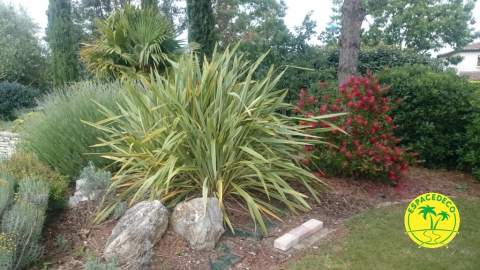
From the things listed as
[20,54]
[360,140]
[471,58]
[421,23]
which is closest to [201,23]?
[360,140]

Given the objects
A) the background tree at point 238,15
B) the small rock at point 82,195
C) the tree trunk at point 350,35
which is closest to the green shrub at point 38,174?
the small rock at point 82,195

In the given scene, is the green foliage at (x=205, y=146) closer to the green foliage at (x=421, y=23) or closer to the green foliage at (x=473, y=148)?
the green foliage at (x=473, y=148)

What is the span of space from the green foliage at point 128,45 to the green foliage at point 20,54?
5958 mm

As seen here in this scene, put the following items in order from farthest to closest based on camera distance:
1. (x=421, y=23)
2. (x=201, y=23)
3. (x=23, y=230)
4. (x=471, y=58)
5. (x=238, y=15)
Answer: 1. (x=471, y=58)
2. (x=421, y=23)
3. (x=238, y=15)
4. (x=201, y=23)
5. (x=23, y=230)

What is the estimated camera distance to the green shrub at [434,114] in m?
5.07

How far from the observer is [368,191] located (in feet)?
13.3

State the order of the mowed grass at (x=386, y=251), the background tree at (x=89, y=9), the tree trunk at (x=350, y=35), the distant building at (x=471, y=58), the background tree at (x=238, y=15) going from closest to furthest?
the mowed grass at (x=386, y=251)
the tree trunk at (x=350, y=35)
the background tree at (x=238, y=15)
the background tree at (x=89, y=9)
the distant building at (x=471, y=58)

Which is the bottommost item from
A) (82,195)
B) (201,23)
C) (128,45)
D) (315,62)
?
(82,195)

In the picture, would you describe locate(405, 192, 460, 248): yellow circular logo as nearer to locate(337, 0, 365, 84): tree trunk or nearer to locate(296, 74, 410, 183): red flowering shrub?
locate(296, 74, 410, 183): red flowering shrub

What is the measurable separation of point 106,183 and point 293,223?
168 cm

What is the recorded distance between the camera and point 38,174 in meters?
3.15

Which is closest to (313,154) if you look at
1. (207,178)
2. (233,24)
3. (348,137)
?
(348,137)

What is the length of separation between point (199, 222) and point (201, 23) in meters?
5.91

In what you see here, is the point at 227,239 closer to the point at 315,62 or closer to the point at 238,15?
the point at 315,62
